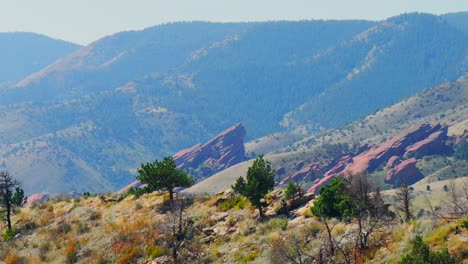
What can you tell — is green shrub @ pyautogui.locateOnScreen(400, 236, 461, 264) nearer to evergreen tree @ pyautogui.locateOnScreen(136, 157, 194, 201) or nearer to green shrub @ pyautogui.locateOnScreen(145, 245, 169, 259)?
green shrub @ pyautogui.locateOnScreen(145, 245, 169, 259)

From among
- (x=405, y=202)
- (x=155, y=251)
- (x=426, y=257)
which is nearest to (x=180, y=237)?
(x=155, y=251)

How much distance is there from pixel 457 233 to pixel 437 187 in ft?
599

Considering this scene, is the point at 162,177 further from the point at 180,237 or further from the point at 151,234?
the point at 180,237

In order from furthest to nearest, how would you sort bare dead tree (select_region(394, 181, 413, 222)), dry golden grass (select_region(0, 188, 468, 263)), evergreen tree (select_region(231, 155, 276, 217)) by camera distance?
1. evergreen tree (select_region(231, 155, 276, 217))
2. bare dead tree (select_region(394, 181, 413, 222))
3. dry golden grass (select_region(0, 188, 468, 263))

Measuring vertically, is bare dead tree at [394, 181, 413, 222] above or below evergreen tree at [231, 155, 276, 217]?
below

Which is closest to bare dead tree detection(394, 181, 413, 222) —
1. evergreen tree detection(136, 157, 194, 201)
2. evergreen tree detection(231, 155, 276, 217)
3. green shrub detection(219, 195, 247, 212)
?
evergreen tree detection(231, 155, 276, 217)

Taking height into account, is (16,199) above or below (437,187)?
above

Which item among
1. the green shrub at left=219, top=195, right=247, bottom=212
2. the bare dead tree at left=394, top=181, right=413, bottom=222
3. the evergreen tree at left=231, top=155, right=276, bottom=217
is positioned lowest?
the bare dead tree at left=394, top=181, right=413, bottom=222

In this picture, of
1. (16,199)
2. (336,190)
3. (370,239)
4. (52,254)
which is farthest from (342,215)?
(16,199)

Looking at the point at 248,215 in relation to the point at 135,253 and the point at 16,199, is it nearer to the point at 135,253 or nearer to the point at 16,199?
the point at 135,253

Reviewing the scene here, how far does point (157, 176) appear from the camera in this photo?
4162 cm

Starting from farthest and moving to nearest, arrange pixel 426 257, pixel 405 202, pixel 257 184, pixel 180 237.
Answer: pixel 405 202 < pixel 257 184 < pixel 180 237 < pixel 426 257

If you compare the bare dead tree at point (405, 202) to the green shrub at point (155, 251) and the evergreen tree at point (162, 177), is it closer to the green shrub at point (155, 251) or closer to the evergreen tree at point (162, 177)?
the green shrub at point (155, 251)

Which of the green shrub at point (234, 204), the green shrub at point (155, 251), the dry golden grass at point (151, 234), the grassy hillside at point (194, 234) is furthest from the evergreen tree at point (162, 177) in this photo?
the green shrub at point (155, 251)
